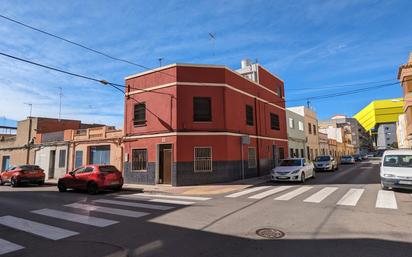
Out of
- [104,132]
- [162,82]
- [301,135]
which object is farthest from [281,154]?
[104,132]

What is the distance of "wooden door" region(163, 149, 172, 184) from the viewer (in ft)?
54.4

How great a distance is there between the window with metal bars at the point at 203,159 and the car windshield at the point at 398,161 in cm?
923

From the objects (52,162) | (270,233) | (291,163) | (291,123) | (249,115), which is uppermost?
(291,123)

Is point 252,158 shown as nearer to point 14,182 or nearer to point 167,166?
Answer: point 167,166

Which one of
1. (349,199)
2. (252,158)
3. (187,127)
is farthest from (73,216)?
(252,158)

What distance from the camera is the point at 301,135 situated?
32.2 metres

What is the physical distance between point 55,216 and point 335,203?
30.2 ft

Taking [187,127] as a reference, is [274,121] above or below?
above

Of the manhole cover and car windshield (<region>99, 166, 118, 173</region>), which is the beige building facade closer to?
car windshield (<region>99, 166, 118, 173</region>)

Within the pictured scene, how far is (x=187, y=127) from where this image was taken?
16.5 m

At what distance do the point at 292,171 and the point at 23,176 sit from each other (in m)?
19.0

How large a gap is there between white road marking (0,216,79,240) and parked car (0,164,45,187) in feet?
43.7

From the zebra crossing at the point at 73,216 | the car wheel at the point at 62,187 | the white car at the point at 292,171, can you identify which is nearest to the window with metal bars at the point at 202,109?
the white car at the point at 292,171

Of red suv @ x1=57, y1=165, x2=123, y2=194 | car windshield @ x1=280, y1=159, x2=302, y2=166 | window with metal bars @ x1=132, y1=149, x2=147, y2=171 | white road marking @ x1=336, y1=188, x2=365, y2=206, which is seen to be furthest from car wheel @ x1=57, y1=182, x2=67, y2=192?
white road marking @ x1=336, y1=188, x2=365, y2=206
